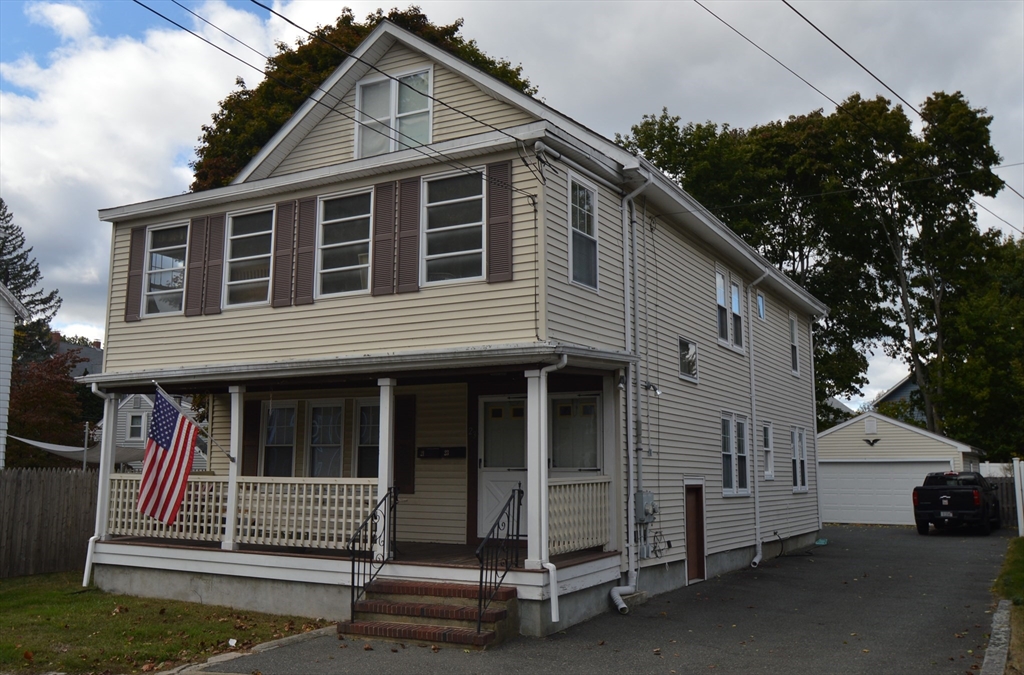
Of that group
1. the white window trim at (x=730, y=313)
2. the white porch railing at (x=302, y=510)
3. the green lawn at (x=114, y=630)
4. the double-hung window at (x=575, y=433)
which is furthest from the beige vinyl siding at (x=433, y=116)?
the green lawn at (x=114, y=630)

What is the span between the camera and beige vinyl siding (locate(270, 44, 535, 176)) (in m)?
13.5

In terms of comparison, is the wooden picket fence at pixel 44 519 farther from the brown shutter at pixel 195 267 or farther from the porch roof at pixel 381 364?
the brown shutter at pixel 195 267

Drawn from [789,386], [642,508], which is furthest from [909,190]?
[642,508]

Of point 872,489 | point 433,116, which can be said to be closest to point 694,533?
point 433,116

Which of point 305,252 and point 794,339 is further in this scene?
point 794,339

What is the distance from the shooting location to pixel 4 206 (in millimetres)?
66625

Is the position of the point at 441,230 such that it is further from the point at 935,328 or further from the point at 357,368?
the point at 935,328

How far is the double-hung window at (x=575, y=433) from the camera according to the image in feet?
42.9

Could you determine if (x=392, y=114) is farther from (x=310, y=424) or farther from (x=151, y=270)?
(x=310, y=424)

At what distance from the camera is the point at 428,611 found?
1006 centimetres

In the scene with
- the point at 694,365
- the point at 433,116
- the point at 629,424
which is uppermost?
the point at 433,116

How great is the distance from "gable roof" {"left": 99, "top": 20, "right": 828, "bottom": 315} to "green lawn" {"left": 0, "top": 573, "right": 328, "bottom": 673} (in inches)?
235

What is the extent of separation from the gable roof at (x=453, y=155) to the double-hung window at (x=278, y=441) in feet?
12.2

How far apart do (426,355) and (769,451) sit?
10969 mm
